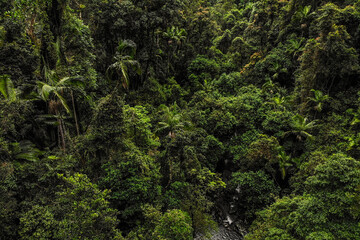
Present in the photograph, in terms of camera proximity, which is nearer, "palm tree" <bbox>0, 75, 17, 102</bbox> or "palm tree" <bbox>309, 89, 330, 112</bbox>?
"palm tree" <bbox>0, 75, 17, 102</bbox>

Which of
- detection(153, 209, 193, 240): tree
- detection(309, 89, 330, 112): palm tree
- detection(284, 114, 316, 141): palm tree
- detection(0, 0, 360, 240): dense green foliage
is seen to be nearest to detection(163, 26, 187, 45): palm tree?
detection(0, 0, 360, 240): dense green foliage

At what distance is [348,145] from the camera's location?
12.6m

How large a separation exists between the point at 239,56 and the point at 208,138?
16485 mm

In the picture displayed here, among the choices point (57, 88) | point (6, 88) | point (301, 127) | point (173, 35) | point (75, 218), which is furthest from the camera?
point (173, 35)

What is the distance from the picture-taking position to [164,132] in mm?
16516

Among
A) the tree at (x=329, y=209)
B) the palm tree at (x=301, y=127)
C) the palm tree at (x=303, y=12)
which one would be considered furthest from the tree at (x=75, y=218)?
the palm tree at (x=303, y=12)

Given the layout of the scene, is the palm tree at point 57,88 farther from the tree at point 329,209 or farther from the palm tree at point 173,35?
the palm tree at point 173,35

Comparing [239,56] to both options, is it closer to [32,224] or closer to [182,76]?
[182,76]

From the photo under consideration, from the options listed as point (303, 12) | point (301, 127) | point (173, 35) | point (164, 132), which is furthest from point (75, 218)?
point (303, 12)

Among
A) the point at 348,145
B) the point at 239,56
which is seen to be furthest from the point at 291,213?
the point at 239,56

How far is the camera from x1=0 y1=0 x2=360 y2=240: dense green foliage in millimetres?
8422

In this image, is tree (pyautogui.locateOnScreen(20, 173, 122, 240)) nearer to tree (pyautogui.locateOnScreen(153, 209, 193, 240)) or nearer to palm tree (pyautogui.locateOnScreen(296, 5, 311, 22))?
tree (pyautogui.locateOnScreen(153, 209, 193, 240))

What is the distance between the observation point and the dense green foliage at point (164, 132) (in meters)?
8.42

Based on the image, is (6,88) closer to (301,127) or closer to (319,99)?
(301,127)
